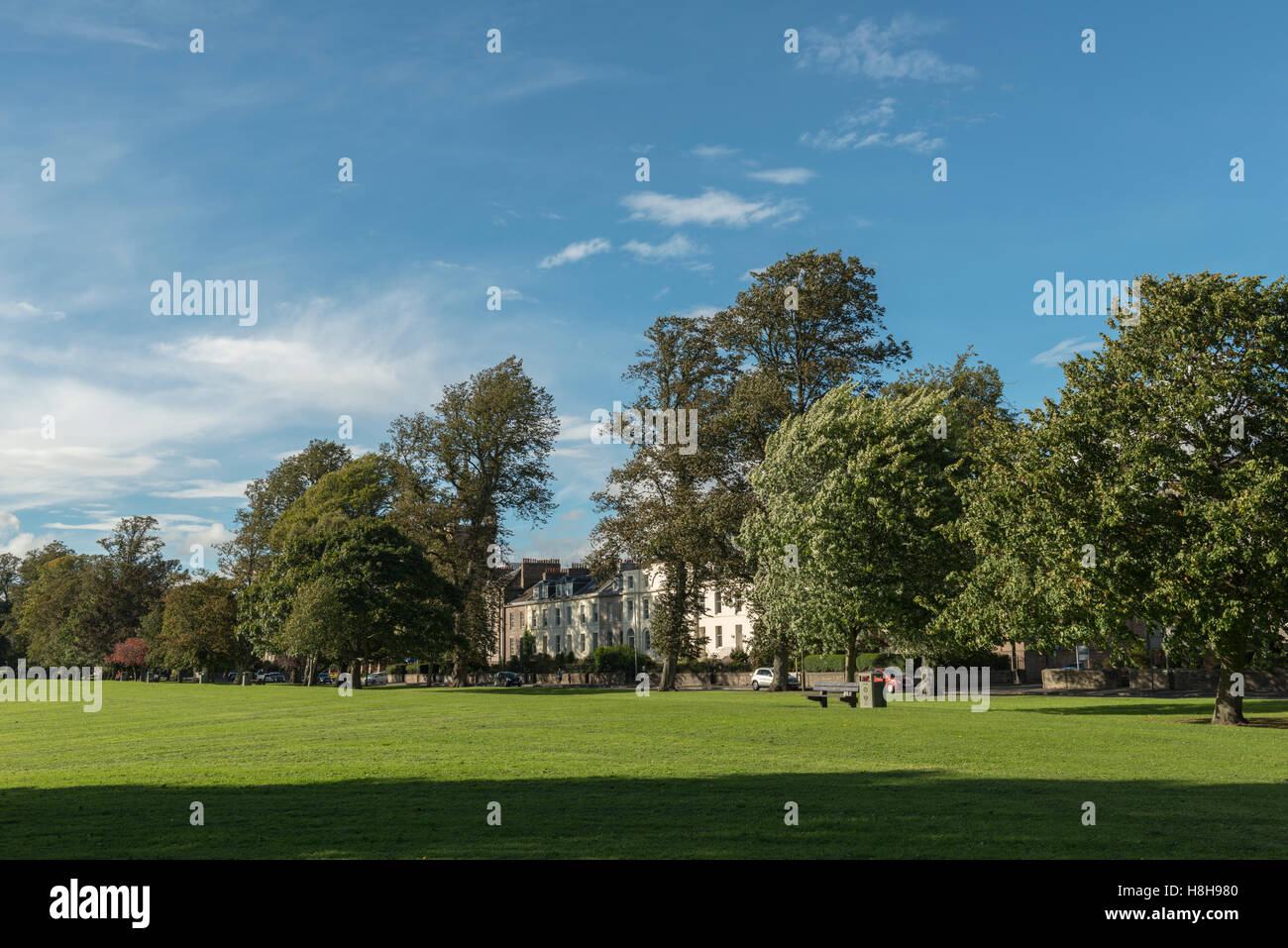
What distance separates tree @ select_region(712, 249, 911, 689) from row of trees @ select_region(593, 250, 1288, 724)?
116mm

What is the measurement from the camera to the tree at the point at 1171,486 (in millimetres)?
27844

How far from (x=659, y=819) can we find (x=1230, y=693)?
84.4 feet

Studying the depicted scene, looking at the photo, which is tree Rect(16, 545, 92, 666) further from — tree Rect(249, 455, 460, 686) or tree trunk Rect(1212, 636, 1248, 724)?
tree trunk Rect(1212, 636, 1248, 724)

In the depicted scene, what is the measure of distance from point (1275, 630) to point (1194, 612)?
3828 millimetres

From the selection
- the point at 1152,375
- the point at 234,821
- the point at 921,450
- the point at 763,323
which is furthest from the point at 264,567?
the point at 234,821

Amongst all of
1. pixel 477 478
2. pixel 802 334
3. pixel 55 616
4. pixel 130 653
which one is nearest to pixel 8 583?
pixel 55 616

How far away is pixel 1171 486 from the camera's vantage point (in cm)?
3005

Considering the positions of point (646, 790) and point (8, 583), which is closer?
point (646, 790)

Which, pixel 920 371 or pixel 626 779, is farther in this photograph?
pixel 920 371

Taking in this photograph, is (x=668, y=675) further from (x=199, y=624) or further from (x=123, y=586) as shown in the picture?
(x=123, y=586)

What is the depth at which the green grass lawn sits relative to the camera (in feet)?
34.2

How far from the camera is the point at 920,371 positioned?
2349 inches

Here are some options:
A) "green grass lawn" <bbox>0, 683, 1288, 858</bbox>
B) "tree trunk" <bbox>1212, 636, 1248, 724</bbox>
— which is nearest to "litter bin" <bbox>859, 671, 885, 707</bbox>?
"green grass lawn" <bbox>0, 683, 1288, 858</bbox>
